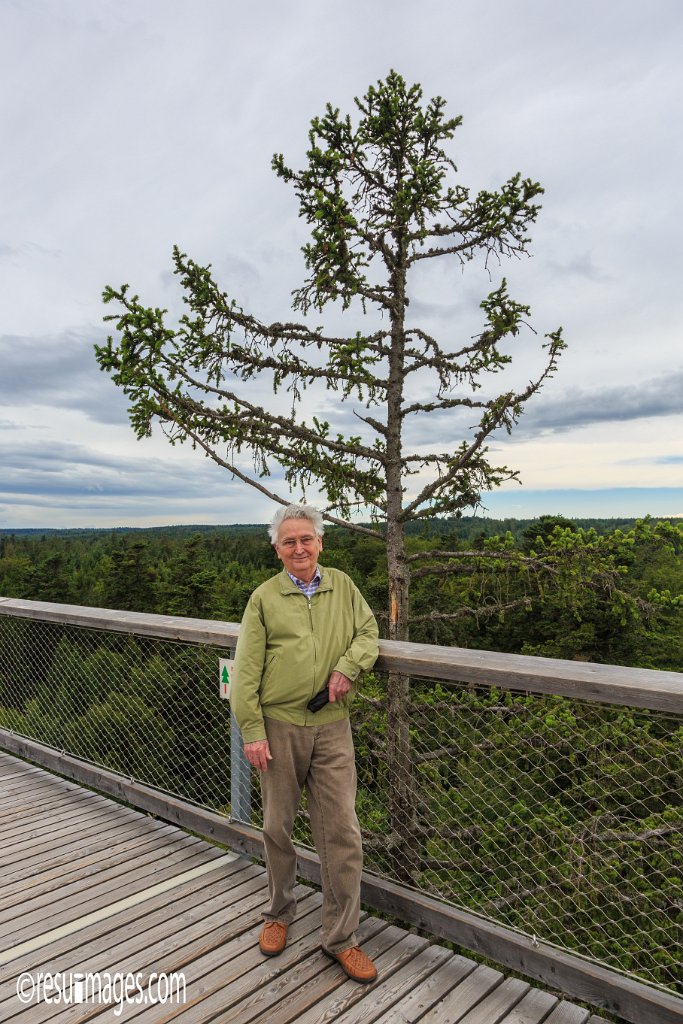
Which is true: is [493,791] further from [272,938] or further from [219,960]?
[219,960]

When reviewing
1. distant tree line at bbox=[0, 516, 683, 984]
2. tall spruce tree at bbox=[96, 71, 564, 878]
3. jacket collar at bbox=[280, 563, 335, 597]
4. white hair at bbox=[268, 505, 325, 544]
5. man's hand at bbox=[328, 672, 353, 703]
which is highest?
tall spruce tree at bbox=[96, 71, 564, 878]

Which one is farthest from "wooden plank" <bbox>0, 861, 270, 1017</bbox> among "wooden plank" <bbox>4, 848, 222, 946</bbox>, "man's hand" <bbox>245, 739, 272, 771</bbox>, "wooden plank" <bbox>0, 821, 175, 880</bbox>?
"man's hand" <bbox>245, 739, 272, 771</bbox>

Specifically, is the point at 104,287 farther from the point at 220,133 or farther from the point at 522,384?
the point at 522,384

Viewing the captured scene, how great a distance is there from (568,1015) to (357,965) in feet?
2.35

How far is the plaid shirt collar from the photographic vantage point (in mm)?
2289

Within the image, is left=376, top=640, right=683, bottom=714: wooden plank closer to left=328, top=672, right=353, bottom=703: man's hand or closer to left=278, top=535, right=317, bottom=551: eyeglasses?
left=328, top=672, right=353, bottom=703: man's hand

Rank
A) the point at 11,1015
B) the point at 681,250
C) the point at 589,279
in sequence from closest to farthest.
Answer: the point at 11,1015 < the point at 681,250 < the point at 589,279

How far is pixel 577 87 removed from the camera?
9.52 meters

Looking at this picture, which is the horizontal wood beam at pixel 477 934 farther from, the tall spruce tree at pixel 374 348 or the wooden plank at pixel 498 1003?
the tall spruce tree at pixel 374 348

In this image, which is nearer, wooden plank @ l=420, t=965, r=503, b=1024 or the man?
wooden plank @ l=420, t=965, r=503, b=1024

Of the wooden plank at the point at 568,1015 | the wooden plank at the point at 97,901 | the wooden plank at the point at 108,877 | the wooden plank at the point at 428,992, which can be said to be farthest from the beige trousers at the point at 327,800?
the wooden plank at the point at 108,877

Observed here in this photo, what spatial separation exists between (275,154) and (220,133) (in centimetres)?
135

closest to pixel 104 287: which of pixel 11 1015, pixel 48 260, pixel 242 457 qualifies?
pixel 242 457

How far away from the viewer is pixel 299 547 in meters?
2.27
